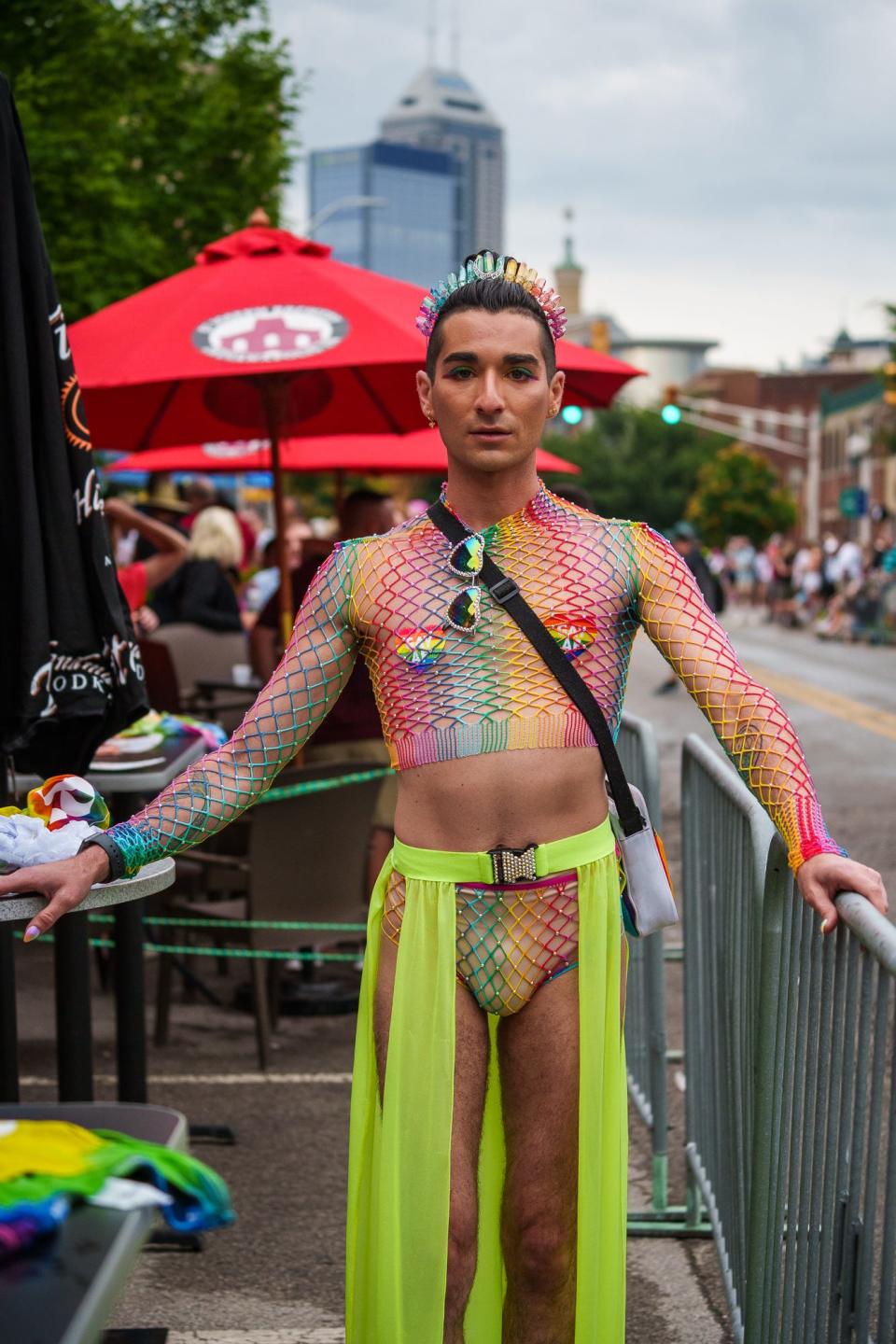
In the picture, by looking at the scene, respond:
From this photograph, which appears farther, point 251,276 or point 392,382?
point 392,382

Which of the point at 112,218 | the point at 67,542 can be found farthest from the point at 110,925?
the point at 112,218

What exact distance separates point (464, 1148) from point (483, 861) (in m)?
0.46

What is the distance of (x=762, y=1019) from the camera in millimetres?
3084

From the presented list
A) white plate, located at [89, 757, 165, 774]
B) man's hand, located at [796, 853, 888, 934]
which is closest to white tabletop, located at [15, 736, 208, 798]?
white plate, located at [89, 757, 165, 774]

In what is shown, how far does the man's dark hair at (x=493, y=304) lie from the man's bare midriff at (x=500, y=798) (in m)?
0.64

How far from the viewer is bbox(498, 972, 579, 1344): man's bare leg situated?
2.69 metres

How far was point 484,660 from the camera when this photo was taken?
8.94 ft

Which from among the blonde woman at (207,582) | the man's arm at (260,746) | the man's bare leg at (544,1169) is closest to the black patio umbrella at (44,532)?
the man's arm at (260,746)

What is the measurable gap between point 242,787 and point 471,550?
0.53 metres

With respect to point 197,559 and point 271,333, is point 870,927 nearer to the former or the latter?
point 271,333

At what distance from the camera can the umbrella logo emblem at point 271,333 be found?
6129 millimetres

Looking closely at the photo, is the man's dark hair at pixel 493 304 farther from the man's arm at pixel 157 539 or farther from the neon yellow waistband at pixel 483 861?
the man's arm at pixel 157 539

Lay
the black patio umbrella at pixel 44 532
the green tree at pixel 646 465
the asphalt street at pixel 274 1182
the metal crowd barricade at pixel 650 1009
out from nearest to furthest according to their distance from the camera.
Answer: the black patio umbrella at pixel 44 532, the asphalt street at pixel 274 1182, the metal crowd barricade at pixel 650 1009, the green tree at pixel 646 465

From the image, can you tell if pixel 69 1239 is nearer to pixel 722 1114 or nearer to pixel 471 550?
pixel 471 550
